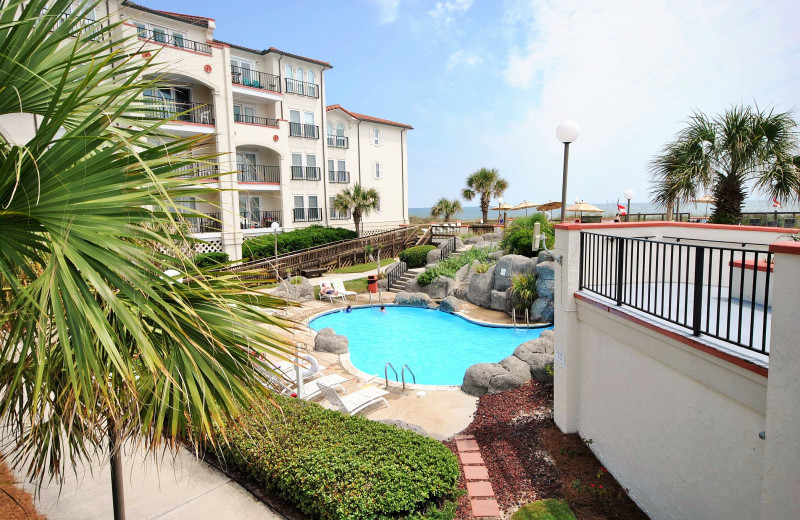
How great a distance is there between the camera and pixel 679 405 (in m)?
4.81

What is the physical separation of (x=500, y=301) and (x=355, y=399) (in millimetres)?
10779

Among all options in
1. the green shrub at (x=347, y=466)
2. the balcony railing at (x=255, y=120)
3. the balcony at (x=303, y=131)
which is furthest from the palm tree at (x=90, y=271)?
the balcony at (x=303, y=131)

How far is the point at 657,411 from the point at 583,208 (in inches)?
1063

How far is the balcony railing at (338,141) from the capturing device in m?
35.5

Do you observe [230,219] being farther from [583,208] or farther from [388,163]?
[583,208]

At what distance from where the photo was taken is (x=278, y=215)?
3150cm

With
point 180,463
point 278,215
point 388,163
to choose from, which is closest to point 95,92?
point 180,463

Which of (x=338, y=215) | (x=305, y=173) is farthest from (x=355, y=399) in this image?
(x=338, y=215)

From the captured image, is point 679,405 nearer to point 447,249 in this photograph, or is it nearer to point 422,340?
point 422,340

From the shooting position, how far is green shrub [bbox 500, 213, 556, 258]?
64.0 ft

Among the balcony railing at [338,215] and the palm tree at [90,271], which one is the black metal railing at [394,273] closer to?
Result: the balcony railing at [338,215]

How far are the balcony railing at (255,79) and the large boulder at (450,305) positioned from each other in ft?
66.6

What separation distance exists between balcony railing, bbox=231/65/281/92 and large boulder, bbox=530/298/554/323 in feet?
Answer: 76.6

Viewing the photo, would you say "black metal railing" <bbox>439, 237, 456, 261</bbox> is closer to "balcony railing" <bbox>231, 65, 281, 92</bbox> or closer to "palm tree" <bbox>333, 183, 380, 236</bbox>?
"palm tree" <bbox>333, 183, 380, 236</bbox>
